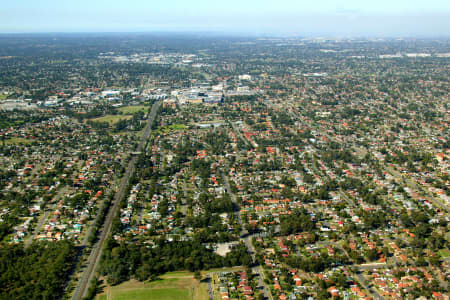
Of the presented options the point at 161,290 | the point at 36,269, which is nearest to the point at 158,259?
the point at 161,290

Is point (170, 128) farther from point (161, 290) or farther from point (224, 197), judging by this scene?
point (161, 290)

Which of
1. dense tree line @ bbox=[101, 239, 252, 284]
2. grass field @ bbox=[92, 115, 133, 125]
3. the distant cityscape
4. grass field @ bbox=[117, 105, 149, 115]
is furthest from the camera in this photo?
grass field @ bbox=[117, 105, 149, 115]

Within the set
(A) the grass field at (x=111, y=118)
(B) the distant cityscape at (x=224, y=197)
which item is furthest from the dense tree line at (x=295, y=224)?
(A) the grass field at (x=111, y=118)

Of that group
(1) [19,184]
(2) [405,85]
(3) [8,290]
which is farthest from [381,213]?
(2) [405,85]

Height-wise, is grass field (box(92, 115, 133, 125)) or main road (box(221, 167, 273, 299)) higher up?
grass field (box(92, 115, 133, 125))

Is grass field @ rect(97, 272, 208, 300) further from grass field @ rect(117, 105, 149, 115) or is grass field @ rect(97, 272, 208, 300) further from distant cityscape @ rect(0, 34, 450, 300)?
grass field @ rect(117, 105, 149, 115)

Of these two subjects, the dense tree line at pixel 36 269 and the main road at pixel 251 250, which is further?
the main road at pixel 251 250

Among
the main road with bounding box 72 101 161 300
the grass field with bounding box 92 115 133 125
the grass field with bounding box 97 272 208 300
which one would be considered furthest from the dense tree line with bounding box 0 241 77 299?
the grass field with bounding box 92 115 133 125

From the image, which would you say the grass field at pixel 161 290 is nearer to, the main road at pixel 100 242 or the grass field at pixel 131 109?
the main road at pixel 100 242

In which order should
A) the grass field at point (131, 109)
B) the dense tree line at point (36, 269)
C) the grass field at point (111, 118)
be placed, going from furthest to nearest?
the grass field at point (131, 109) < the grass field at point (111, 118) < the dense tree line at point (36, 269)
